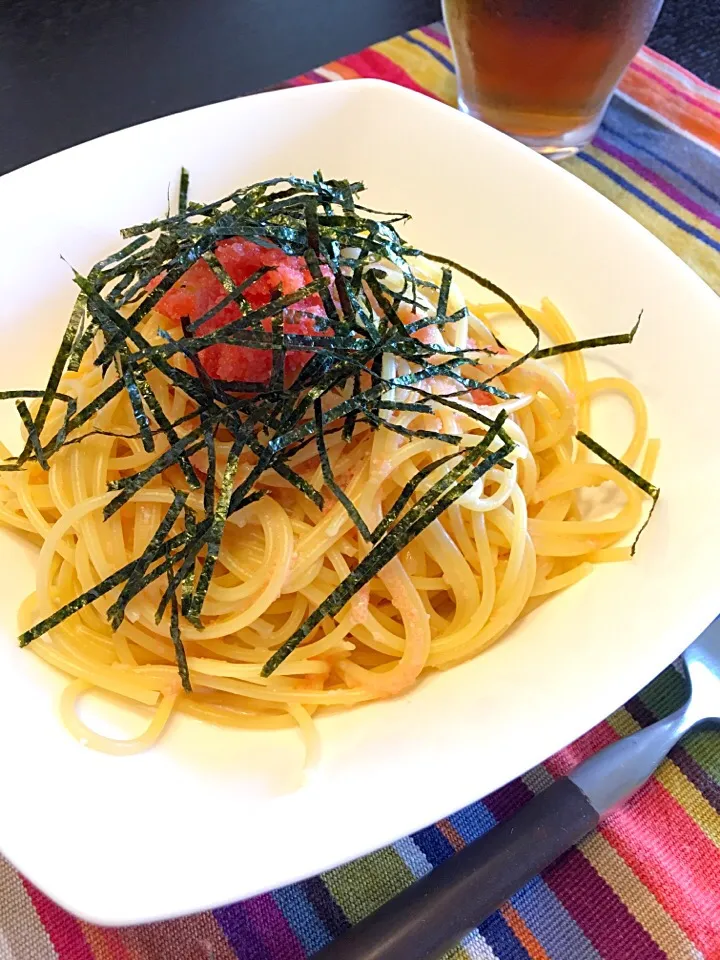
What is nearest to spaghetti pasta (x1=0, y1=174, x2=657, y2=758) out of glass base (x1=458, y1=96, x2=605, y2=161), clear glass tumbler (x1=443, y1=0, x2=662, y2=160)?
clear glass tumbler (x1=443, y1=0, x2=662, y2=160)

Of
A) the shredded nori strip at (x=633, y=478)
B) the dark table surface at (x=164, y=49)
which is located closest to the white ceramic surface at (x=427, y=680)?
the shredded nori strip at (x=633, y=478)

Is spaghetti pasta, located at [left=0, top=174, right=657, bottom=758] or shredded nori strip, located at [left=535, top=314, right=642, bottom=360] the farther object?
shredded nori strip, located at [left=535, top=314, right=642, bottom=360]

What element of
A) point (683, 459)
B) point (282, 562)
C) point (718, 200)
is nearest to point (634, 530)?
point (683, 459)

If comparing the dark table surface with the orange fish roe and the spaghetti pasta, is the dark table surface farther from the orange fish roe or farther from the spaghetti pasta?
the spaghetti pasta

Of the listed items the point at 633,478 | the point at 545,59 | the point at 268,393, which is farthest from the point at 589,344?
the point at 545,59

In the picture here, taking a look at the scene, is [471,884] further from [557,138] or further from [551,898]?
[557,138]
